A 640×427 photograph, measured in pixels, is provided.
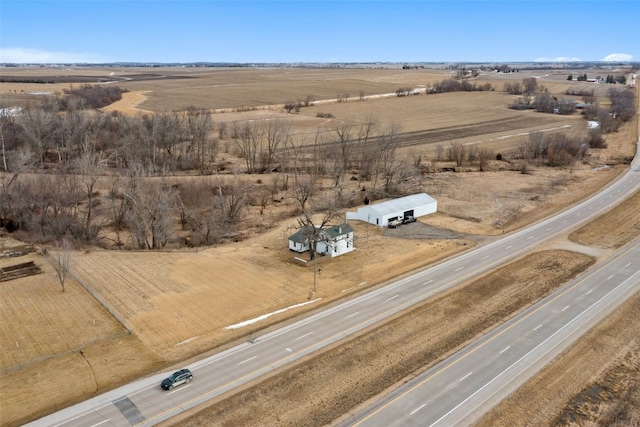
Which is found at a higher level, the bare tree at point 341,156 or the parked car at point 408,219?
the bare tree at point 341,156

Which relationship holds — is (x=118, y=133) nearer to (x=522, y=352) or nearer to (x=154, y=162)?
(x=154, y=162)

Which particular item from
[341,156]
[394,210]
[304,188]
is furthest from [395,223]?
[341,156]

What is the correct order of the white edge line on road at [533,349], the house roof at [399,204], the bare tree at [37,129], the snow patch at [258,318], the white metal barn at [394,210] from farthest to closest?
the bare tree at [37,129] < the house roof at [399,204] < the white metal barn at [394,210] < the snow patch at [258,318] < the white edge line on road at [533,349]

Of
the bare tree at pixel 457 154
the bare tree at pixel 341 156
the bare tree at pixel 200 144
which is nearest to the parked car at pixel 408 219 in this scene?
the bare tree at pixel 341 156

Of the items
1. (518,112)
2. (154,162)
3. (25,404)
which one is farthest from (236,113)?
(25,404)

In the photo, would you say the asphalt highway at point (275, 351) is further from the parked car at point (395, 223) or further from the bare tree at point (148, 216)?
the bare tree at point (148, 216)

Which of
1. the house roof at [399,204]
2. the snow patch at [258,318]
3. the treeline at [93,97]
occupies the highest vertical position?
the treeline at [93,97]
